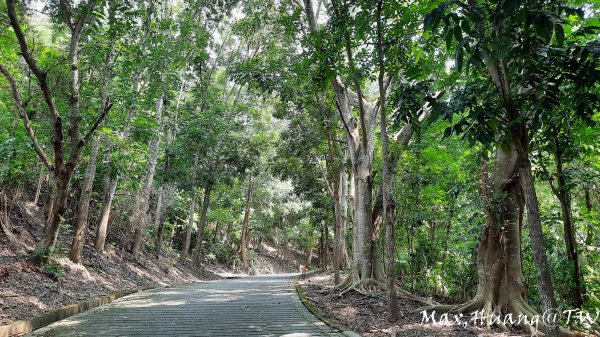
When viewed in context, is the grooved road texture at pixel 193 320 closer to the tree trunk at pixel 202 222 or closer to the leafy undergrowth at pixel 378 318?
the leafy undergrowth at pixel 378 318

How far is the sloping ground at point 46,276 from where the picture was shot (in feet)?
22.0

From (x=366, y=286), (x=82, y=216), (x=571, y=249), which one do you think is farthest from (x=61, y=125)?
(x=571, y=249)

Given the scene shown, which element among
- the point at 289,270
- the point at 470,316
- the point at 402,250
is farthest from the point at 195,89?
the point at 289,270

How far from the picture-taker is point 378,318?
760 cm

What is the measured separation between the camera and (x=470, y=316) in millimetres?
7414

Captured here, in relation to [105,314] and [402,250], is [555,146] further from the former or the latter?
[402,250]

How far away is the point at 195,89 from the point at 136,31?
1188cm

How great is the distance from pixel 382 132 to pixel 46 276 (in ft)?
26.2

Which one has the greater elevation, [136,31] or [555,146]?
[136,31]

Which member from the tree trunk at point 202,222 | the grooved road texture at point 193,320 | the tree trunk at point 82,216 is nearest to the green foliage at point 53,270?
the grooved road texture at point 193,320

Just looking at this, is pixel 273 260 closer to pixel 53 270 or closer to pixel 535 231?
pixel 53 270

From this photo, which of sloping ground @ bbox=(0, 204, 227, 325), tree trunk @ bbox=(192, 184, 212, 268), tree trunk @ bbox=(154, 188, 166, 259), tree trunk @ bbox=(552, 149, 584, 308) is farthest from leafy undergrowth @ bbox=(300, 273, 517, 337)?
tree trunk @ bbox=(192, 184, 212, 268)

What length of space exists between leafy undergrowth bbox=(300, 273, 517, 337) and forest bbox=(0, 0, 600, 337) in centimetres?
33

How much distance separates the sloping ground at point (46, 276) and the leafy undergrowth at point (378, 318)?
17.9 ft
